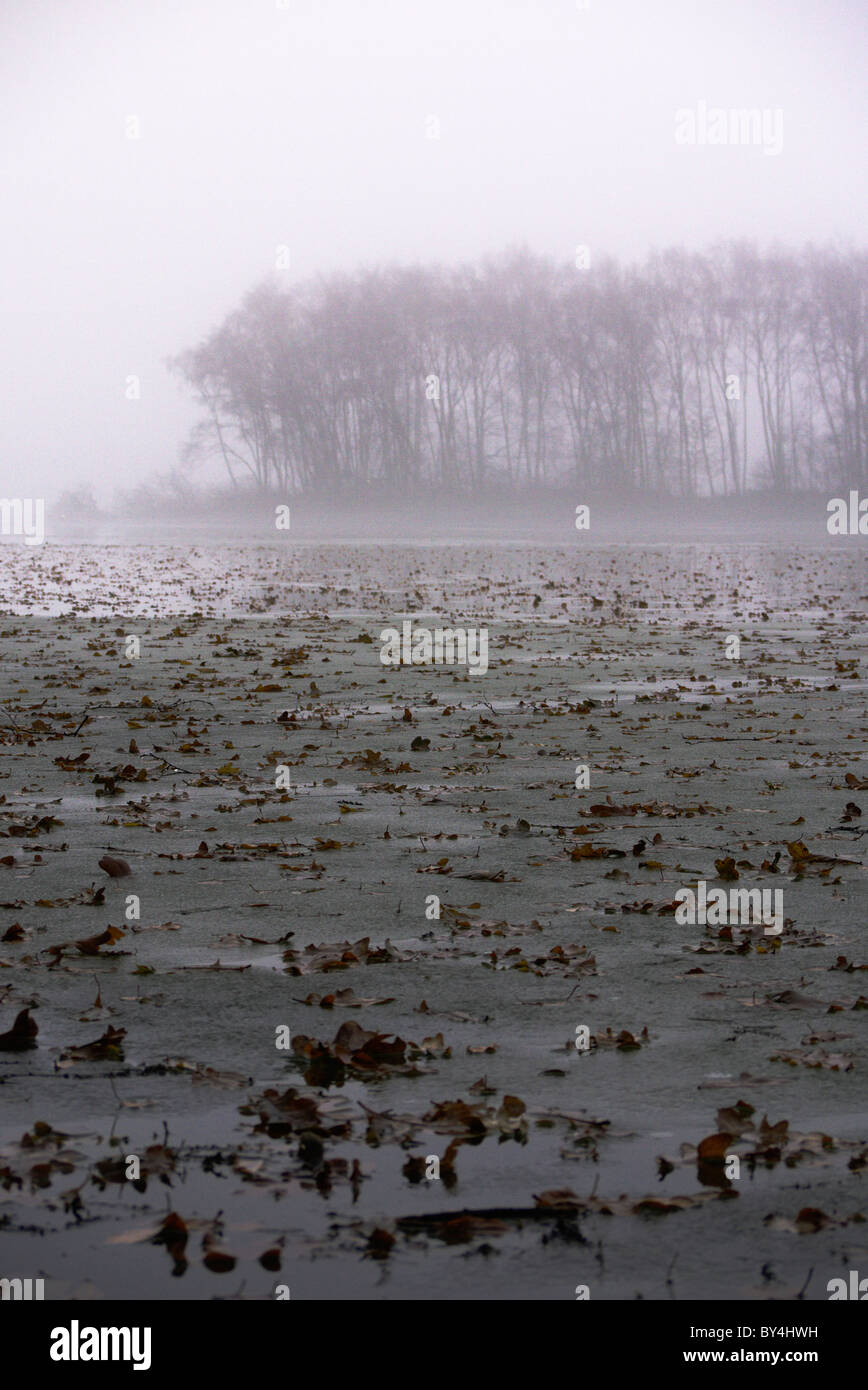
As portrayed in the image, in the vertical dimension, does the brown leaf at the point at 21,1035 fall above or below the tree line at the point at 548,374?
below

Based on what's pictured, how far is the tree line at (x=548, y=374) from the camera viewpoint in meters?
81.6

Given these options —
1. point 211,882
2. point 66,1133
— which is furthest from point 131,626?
point 66,1133

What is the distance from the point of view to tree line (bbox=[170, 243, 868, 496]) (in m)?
81.6

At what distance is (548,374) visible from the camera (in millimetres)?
84562

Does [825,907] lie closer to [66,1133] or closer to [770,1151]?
[770,1151]

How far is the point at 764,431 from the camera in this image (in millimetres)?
82438

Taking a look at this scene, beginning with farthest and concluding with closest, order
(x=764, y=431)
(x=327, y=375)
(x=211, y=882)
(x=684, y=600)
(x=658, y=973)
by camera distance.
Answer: (x=327, y=375)
(x=764, y=431)
(x=684, y=600)
(x=211, y=882)
(x=658, y=973)

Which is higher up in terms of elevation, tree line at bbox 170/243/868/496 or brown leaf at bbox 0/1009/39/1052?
tree line at bbox 170/243/868/496

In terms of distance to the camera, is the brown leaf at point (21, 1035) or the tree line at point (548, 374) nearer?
the brown leaf at point (21, 1035)

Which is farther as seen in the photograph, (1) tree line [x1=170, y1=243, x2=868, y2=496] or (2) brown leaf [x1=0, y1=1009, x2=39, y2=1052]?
(1) tree line [x1=170, y1=243, x2=868, y2=496]

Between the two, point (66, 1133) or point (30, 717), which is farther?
point (30, 717)

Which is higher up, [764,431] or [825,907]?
[764,431]

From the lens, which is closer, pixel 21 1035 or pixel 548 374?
pixel 21 1035

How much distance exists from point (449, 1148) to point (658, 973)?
1683mm
